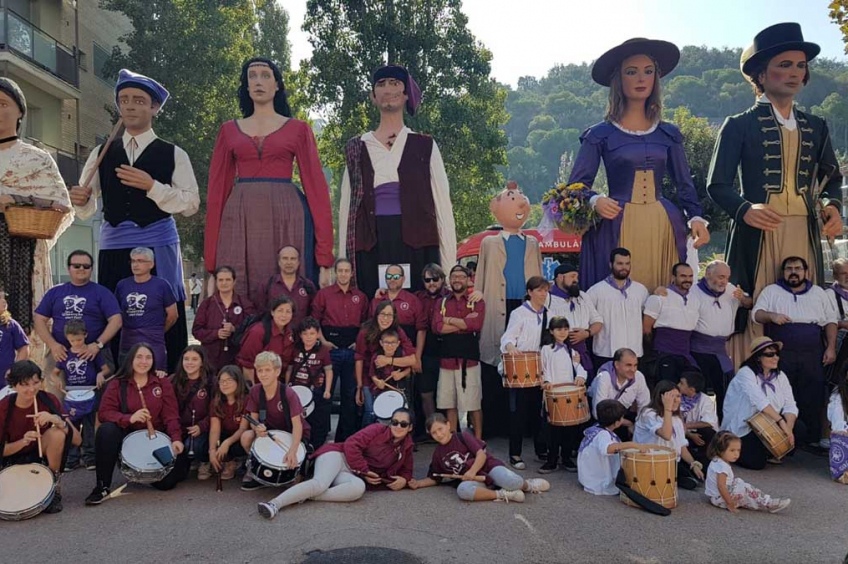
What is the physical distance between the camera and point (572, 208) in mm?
5766

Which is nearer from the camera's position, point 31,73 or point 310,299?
point 310,299

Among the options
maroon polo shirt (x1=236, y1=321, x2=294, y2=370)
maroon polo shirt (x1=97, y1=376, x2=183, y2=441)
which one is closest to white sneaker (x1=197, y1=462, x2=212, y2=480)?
maroon polo shirt (x1=97, y1=376, x2=183, y2=441)

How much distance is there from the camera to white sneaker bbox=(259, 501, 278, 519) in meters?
3.96

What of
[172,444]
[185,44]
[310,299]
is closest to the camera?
[172,444]

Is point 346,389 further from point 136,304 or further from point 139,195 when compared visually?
point 139,195

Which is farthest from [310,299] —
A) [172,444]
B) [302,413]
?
[172,444]

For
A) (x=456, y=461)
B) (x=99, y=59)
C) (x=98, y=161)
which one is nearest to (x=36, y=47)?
(x=99, y=59)

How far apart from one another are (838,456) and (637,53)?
11.2ft

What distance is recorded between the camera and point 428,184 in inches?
237

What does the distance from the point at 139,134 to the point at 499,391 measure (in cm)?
357

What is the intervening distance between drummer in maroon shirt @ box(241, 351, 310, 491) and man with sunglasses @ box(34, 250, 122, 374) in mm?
1208

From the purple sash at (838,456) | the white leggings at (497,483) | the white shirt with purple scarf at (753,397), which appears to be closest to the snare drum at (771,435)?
the white shirt with purple scarf at (753,397)

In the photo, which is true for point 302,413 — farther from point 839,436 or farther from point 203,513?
point 839,436

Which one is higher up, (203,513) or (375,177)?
(375,177)
